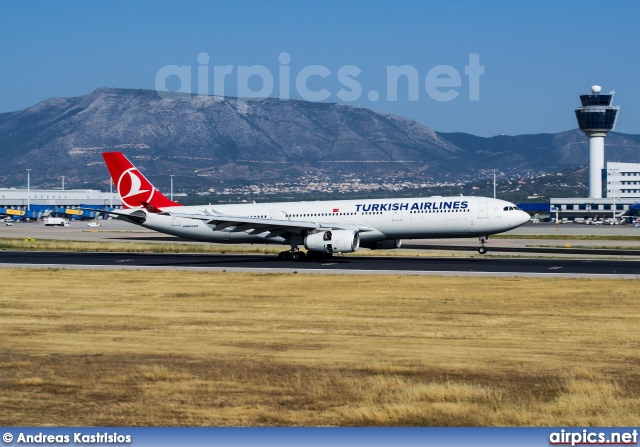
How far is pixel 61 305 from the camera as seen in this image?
35.3 meters

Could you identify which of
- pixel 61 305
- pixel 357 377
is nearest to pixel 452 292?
pixel 61 305

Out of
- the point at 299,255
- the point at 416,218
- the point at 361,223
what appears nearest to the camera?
the point at 416,218

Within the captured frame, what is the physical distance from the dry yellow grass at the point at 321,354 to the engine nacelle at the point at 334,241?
12736mm

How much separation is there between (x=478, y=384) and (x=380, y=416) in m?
3.93

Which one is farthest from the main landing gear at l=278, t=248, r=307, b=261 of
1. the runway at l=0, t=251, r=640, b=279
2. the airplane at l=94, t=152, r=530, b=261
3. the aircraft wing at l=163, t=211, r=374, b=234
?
the aircraft wing at l=163, t=211, r=374, b=234

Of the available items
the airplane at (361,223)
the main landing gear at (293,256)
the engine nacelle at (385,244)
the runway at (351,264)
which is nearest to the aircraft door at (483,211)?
the airplane at (361,223)

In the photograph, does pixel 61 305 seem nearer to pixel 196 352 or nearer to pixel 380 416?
pixel 196 352

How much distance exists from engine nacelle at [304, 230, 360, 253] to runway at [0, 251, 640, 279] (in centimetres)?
97

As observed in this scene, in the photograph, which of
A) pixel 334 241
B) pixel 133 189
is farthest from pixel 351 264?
pixel 133 189

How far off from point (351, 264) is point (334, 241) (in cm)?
178

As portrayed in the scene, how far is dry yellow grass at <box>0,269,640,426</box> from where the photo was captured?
17.5 m

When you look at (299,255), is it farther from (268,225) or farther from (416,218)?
(416,218)

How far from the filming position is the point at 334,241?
55.6 meters

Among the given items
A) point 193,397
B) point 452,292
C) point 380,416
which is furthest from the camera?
point 452,292
